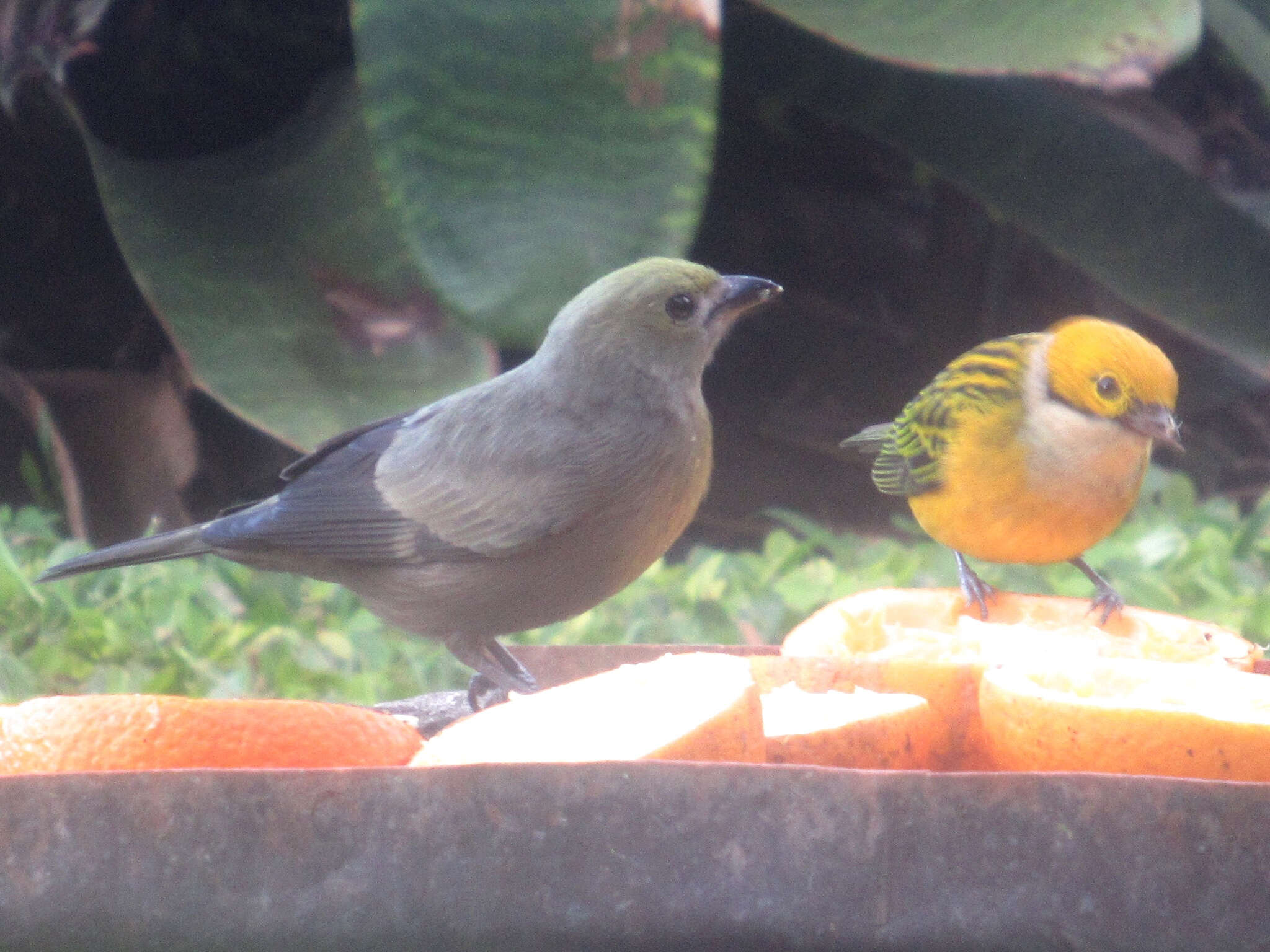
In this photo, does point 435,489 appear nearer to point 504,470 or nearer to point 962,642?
point 504,470

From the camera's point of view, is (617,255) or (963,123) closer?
(617,255)

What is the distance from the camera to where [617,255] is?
9.70 ft

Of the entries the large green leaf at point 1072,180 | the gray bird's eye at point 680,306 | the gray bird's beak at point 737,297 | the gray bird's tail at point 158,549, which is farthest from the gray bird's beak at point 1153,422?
the large green leaf at point 1072,180

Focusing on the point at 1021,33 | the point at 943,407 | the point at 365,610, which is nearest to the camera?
the point at 943,407

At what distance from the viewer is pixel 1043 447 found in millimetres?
2545

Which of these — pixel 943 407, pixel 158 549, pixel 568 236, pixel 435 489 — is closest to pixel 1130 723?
pixel 435 489

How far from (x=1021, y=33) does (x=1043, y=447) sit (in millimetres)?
1262

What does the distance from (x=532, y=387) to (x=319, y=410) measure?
4.09 feet

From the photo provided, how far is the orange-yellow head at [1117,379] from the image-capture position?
2.35 metres

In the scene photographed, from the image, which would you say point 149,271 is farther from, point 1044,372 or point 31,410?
point 1044,372

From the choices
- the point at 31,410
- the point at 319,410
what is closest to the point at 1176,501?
the point at 319,410

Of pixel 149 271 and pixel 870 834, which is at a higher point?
pixel 870 834

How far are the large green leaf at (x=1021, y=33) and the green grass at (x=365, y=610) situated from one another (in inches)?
46.9

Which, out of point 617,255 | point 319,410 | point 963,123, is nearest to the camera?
point 617,255
